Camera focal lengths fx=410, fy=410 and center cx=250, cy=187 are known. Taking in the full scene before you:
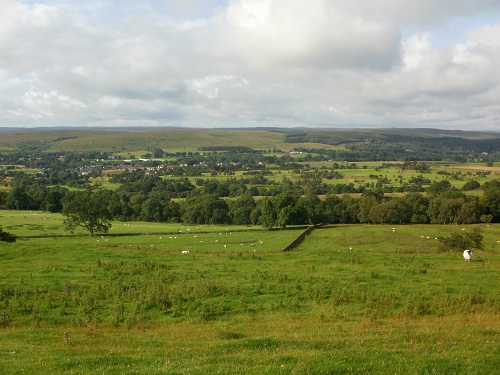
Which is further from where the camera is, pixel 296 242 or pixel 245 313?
pixel 296 242

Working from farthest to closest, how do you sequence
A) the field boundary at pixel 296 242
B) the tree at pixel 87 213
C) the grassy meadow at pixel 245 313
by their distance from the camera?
1. the tree at pixel 87 213
2. the field boundary at pixel 296 242
3. the grassy meadow at pixel 245 313

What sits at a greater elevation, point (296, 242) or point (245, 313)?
point (245, 313)

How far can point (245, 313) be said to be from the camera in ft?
60.4

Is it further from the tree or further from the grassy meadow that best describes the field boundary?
the tree

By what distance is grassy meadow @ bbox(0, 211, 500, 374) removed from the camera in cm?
1077

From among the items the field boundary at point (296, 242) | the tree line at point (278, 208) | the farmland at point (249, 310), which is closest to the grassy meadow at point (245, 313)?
the farmland at point (249, 310)

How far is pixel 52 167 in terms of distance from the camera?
199750mm

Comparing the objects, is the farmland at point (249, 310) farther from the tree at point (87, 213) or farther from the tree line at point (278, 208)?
the tree line at point (278, 208)

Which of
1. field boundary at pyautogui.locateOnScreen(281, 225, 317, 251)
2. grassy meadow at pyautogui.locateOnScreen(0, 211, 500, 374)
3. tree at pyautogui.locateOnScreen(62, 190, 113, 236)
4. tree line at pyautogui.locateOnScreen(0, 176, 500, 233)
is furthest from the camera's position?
tree line at pyautogui.locateOnScreen(0, 176, 500, 233)

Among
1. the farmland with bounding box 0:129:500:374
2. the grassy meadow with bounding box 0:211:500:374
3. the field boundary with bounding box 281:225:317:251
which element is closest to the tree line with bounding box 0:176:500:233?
the field boundary with bounding box 281:225:317:251

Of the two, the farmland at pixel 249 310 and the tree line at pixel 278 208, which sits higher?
the farmland at pixel 249 310

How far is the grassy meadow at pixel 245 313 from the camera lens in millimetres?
10766

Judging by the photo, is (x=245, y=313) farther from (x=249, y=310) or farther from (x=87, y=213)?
(x=87, y=213)

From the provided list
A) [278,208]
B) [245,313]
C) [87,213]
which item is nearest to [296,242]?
[278,208]
